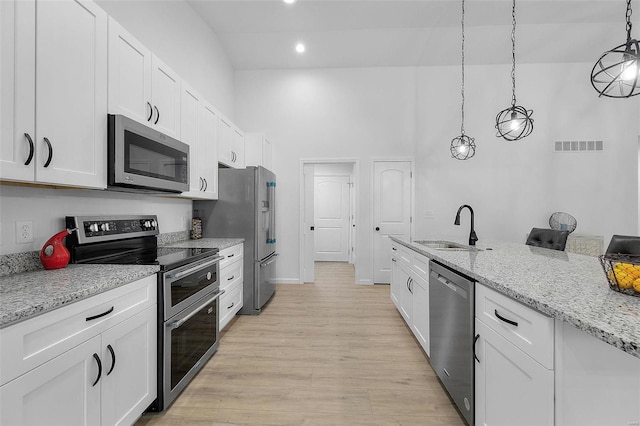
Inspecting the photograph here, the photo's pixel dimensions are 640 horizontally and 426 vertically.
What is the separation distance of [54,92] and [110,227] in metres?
0.96

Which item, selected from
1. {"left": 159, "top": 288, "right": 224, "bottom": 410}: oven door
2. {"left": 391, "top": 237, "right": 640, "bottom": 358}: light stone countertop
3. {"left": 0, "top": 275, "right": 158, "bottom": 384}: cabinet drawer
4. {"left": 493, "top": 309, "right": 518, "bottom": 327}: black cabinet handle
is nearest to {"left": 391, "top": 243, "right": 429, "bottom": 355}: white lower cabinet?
{"left": 391, "top": 237, "right": 640, "bottom": 358}: light stone countertop

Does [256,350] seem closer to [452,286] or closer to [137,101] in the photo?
[452,286]

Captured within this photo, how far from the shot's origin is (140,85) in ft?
6.23

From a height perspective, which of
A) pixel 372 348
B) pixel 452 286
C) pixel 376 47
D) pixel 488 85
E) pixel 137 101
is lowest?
pixel 372 348

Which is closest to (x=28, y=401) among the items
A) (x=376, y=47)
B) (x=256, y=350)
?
(x=256, y=350)

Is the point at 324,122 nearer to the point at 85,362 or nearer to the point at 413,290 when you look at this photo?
the point at 413,290

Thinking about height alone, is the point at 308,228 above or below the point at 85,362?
above

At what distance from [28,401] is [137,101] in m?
1.71

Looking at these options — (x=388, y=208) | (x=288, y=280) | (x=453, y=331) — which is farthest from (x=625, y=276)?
(x=288, y=280)

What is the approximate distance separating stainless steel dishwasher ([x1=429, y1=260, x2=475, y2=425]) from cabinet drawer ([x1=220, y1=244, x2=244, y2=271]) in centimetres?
188

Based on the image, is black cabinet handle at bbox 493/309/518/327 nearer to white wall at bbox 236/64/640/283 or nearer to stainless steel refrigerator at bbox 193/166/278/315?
stainless steel refrigerator at bbox 193/166/278/315

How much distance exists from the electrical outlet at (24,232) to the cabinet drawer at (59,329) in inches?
25.5

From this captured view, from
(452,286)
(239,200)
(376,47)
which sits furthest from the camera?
(376,47)

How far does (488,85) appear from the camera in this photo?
4.64 meters
